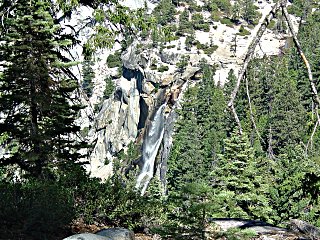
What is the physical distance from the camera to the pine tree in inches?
454

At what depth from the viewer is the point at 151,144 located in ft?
231

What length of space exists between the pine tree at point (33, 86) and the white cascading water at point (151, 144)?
170ft

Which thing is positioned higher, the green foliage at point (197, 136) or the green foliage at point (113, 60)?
the green foliage at point (113, 60)

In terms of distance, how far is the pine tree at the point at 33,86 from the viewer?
11.5m

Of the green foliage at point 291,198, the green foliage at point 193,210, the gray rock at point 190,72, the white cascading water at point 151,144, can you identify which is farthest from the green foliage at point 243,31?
the green foliage at point 193,210

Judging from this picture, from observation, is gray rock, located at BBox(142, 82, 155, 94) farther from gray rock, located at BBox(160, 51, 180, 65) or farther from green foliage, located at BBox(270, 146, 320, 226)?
green foliage, located at BBox(270, 146, 320, 226)

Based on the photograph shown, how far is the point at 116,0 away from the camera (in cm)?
930

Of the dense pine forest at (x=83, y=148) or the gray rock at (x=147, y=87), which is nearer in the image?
the dense pine forest at (x=83, y=148)

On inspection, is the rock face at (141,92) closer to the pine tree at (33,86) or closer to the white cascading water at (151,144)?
the white cascading water at (151,144)

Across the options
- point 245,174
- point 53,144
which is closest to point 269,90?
point 245,174

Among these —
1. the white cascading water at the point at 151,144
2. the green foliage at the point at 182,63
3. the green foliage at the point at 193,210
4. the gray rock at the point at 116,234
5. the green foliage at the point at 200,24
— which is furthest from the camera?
the green foliage at the point at 200,24

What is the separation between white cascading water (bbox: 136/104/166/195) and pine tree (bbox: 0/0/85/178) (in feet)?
170

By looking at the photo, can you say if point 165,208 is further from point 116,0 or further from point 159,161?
point 159,161

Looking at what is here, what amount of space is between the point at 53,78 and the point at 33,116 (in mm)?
1156
